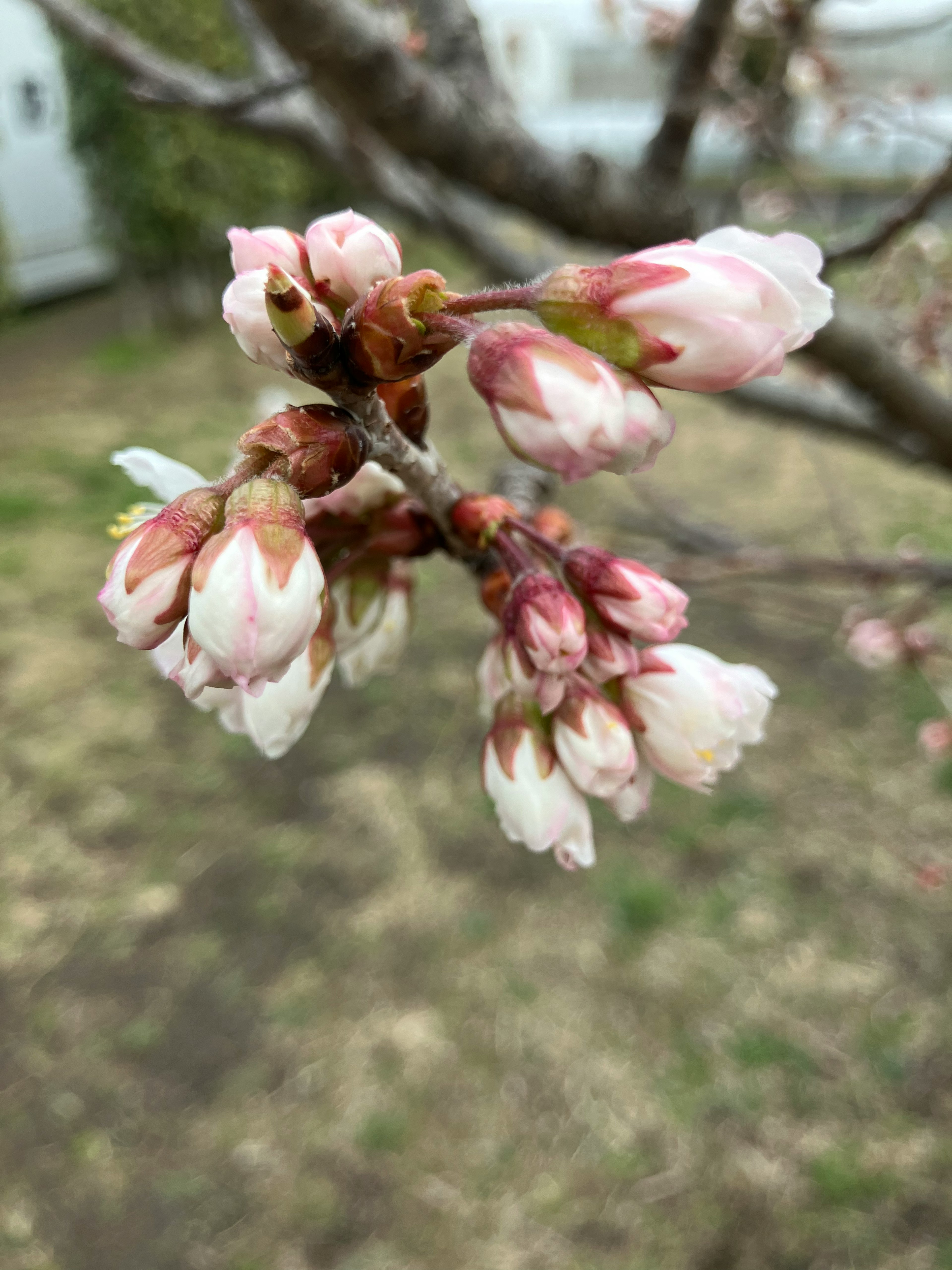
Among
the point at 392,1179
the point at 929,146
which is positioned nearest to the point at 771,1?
the point at 392,1179

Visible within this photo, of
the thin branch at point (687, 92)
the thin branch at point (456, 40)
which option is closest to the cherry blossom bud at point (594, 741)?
the thin branch at point (687, 92)

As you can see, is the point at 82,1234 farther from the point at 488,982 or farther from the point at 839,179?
the point at 839,179

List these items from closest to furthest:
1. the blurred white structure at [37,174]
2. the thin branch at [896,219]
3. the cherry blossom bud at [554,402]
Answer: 1. the cherry blossom bud at [554,402]
2. the thin branch at [896,219]
3. the blurred white structure at [37,174]

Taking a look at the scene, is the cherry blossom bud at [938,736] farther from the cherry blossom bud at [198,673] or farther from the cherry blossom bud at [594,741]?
the cherry blossom bud at [198,673]

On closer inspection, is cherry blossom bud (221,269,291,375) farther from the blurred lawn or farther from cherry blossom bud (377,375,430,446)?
the blurred lawn

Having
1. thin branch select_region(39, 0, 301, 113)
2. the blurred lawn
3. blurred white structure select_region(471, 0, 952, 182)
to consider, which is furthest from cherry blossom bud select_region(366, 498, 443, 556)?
blurred white structure select_region(471, 0, 952, 182)

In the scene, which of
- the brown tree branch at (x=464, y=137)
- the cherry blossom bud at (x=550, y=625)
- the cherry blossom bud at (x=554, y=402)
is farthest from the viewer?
the brown tree branch at (x=464, y=137)

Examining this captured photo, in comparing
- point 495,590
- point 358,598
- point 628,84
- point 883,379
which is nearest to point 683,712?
point 495,590
